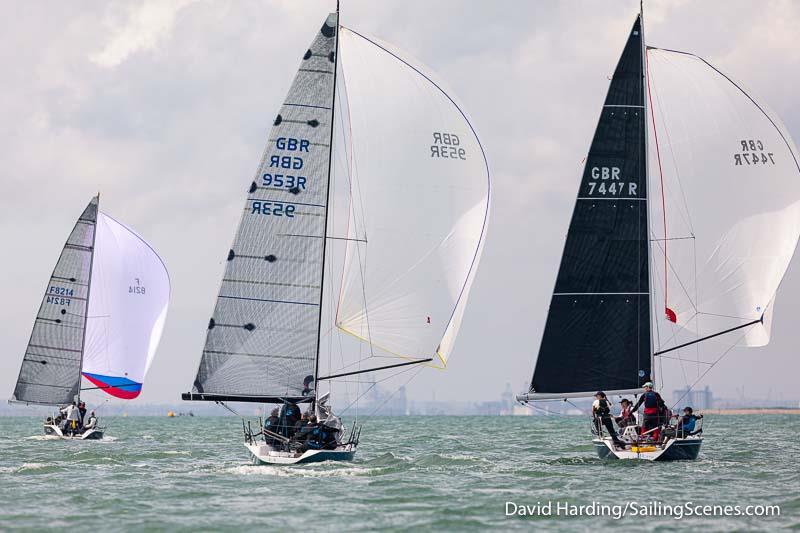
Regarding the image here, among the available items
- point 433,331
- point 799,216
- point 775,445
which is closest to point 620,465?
point 433,331

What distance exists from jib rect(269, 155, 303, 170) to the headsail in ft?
25.3

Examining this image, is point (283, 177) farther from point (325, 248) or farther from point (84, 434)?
point (84, 434)

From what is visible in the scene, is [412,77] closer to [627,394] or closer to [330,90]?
[330,90]

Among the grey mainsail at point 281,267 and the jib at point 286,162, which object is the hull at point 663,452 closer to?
the grey mainsail at point 281,267

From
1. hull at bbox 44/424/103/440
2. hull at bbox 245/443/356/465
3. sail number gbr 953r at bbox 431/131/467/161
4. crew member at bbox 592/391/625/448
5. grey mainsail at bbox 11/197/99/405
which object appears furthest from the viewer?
grey mainsail at bbox 11/197/99/405

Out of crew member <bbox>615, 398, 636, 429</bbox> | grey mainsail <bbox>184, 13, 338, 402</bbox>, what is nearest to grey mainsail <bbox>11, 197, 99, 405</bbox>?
A: grey mainsail <bbox>184, 13, 338, 402</bbox>

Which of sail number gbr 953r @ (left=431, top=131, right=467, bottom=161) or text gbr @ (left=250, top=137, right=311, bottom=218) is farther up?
sail number gbr 953r @ (left=431, top=131, right=467, bottom=161)

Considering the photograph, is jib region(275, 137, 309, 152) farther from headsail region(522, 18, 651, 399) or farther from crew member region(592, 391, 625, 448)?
crew member region(592, 391, 625, 448)

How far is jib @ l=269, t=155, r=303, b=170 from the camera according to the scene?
28641 millimetres

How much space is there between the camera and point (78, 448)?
39.1 m

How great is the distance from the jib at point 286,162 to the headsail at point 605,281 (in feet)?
25.3

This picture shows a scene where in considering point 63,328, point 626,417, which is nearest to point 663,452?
point 626,417

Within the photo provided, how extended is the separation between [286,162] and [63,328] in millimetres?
24421

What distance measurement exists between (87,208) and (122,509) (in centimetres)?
3141
